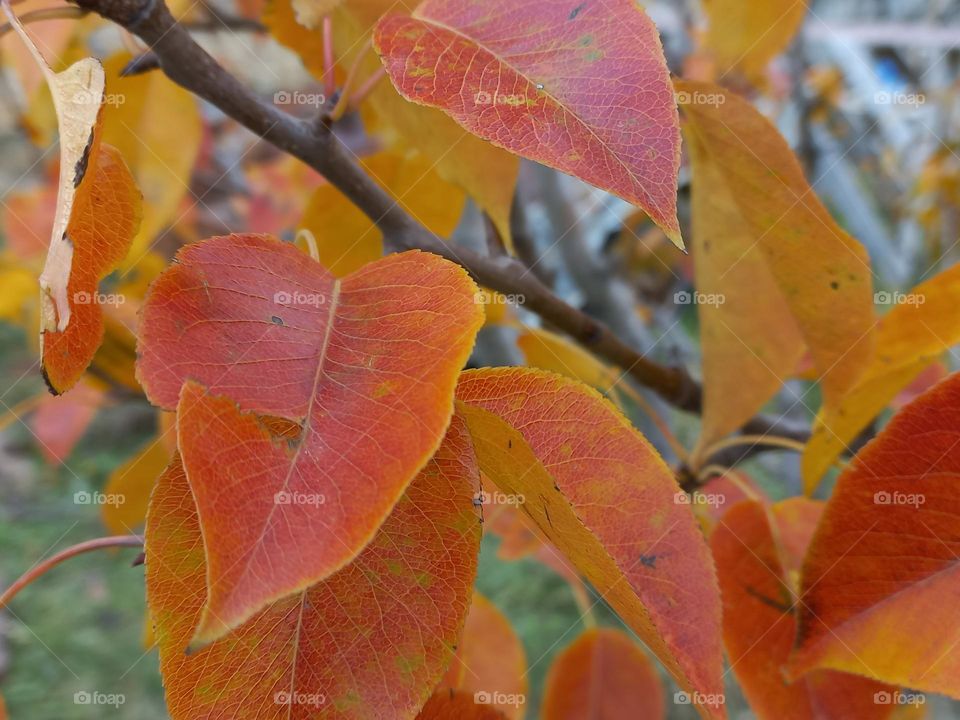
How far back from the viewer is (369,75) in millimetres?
488

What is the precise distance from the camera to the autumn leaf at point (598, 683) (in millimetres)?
725

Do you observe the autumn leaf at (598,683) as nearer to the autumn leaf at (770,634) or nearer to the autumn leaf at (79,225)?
the autumn leaf at (770,634)

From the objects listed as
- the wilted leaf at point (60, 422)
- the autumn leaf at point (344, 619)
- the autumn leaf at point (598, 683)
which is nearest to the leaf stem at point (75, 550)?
the autumn leaf at point (344, 619)

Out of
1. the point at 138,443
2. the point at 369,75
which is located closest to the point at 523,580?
the point at 138,443

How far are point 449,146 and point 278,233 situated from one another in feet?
3.33

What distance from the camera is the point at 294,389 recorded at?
24 centimetres

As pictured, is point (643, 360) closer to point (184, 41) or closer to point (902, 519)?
point (902, 519)

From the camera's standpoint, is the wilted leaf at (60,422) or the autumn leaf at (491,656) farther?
the wilted leaf at (60,422)

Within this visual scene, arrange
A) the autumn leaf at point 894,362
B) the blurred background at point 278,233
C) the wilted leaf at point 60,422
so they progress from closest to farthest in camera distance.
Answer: the autumn leaf at point 894,362
the blurred background at point 278,233
the wilted leaf at point 60,422

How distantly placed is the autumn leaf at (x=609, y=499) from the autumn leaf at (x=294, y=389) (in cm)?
4

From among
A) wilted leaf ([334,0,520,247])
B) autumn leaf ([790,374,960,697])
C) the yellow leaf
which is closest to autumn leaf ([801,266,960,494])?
autumn leaf ([790,374,960,697])

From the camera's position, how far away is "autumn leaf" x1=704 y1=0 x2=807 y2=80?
58 centimetres

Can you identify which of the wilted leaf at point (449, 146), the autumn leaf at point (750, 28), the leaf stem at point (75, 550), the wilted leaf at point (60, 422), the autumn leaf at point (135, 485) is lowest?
the wilted leaf at point (60, 422)

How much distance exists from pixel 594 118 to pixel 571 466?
13cm
